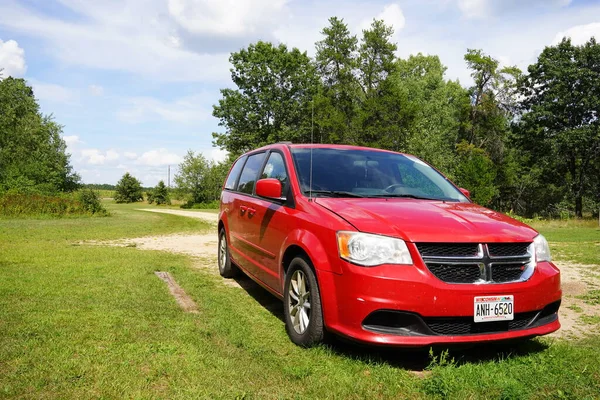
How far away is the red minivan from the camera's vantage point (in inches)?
127

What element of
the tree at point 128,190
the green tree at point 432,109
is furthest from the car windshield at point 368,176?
the tree at point 128,190

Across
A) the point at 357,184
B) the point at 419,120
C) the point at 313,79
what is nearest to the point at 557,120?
the point at 419,120

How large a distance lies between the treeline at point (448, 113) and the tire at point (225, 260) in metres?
32.1

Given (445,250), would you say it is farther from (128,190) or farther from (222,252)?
(128,190)

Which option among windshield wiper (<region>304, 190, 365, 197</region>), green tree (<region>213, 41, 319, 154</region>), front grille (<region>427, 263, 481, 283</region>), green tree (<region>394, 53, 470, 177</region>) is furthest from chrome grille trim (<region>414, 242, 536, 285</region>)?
green tree (<region>213, 41, 319, 154</region>)

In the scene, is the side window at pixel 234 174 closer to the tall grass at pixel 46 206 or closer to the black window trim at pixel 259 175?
the black window trim at pixel 259 175

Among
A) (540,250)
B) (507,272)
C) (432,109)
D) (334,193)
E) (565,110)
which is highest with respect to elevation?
(432,109)

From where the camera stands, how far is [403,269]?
3238 millimetres

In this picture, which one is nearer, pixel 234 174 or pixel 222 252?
pixel 234 174

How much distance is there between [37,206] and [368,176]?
23.3 metres

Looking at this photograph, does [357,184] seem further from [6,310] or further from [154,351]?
[6,310]

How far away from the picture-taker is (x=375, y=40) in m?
42.4

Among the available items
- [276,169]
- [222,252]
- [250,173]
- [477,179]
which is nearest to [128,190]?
[477,179]

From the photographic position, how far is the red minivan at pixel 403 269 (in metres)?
3.24
